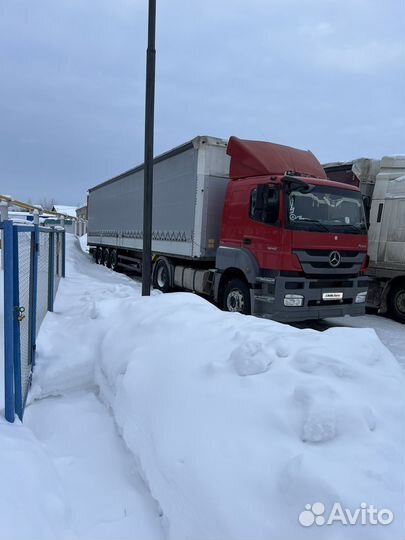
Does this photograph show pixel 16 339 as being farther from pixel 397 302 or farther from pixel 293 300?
pixel 397 302

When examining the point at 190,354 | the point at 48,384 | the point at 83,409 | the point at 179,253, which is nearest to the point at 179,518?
the point at 190,354

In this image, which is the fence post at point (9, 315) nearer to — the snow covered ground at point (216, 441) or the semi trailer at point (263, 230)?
the snow covered ground at point (216, 441)

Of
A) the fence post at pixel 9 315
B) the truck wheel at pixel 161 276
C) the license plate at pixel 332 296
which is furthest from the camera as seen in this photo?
the truck wheel at pixel 161 276

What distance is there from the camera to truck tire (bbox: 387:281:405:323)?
29.7 ft

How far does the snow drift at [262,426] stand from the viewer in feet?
6.16

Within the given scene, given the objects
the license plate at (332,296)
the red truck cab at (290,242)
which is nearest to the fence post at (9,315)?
the red truck cab at (290,242)

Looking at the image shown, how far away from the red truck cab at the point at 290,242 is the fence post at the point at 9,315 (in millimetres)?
4659

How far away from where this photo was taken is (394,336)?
7602 millimetres

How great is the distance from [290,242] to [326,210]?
3.38ft

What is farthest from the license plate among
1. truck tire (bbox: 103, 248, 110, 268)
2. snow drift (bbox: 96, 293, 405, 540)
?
truck tire (bbox: 103, 248, 110, 268)

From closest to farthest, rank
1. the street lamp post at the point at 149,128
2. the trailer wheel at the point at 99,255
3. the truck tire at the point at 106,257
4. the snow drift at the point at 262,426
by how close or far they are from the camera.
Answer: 1. the snow drift at the point at 262,426
2. the street lamp post at the point at 149,128
3. the truck tire at the point at 106,257
4. the trailer wheel at the point at 99,255

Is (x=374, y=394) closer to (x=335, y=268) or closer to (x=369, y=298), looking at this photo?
(x=335, y=268)

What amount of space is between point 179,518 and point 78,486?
0.78 metres

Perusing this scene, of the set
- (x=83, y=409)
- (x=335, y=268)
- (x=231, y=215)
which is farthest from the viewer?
(x=231, y=215)
